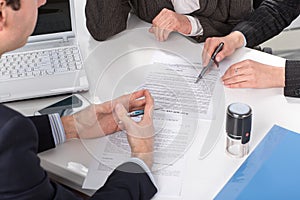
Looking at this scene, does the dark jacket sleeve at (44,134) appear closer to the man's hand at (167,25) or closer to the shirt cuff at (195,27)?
the man's hand at (167,25)

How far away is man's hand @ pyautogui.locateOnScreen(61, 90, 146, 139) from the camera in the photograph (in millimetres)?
1229

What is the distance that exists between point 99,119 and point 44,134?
13 centimetres

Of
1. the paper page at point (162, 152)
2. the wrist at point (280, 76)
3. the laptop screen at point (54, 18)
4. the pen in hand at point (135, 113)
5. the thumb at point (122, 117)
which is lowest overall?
the paper page at point (162, 152)

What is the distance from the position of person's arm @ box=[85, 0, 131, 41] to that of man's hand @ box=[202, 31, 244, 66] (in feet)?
0.94

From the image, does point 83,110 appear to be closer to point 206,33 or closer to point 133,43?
point 133,43

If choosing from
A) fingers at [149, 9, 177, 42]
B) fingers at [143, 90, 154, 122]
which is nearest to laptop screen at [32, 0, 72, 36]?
fingers at [149, 9, 177, 42]

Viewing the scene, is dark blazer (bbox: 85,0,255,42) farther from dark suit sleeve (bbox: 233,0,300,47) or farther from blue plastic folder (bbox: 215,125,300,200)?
blue plastic folder (bbox: 215,125,300,200)

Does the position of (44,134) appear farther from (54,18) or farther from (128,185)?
(54,18)

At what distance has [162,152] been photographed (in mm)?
1174

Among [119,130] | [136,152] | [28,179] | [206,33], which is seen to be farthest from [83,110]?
[206,33]

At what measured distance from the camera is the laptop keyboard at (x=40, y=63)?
1.40 m

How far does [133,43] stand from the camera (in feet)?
5.10

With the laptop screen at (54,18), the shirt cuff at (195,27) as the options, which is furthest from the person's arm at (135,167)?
the shirt cuff at (195,27)

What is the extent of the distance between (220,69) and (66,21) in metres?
0.44
